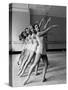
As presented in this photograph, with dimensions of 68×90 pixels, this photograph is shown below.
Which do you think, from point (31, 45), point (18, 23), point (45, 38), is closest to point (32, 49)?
point (31, 45)

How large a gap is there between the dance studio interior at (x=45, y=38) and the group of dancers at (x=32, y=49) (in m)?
0.04

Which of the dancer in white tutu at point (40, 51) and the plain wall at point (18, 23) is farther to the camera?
the dancer in white tutu at point (40, 51)

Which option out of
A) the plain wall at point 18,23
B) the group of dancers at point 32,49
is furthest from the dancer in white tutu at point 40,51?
the plain wall at point 18,23

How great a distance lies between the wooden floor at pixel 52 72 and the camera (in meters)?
2.83

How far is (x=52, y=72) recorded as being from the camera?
9.91ft

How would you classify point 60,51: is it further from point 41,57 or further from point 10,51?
point 10,51

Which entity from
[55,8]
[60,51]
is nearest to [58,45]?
[60,51]

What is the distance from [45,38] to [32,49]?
24cm

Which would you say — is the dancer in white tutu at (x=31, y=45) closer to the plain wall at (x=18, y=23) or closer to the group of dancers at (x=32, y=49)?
the group of dancers at (x=32, y=49)

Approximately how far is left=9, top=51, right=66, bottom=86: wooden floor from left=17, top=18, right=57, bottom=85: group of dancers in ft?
0.16

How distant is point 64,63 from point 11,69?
0.79 metres

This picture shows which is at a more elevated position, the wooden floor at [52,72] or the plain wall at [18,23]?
the plain wall at [18,23]

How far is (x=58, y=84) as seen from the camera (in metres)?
3.06

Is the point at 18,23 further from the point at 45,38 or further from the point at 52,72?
the point at 52,72
